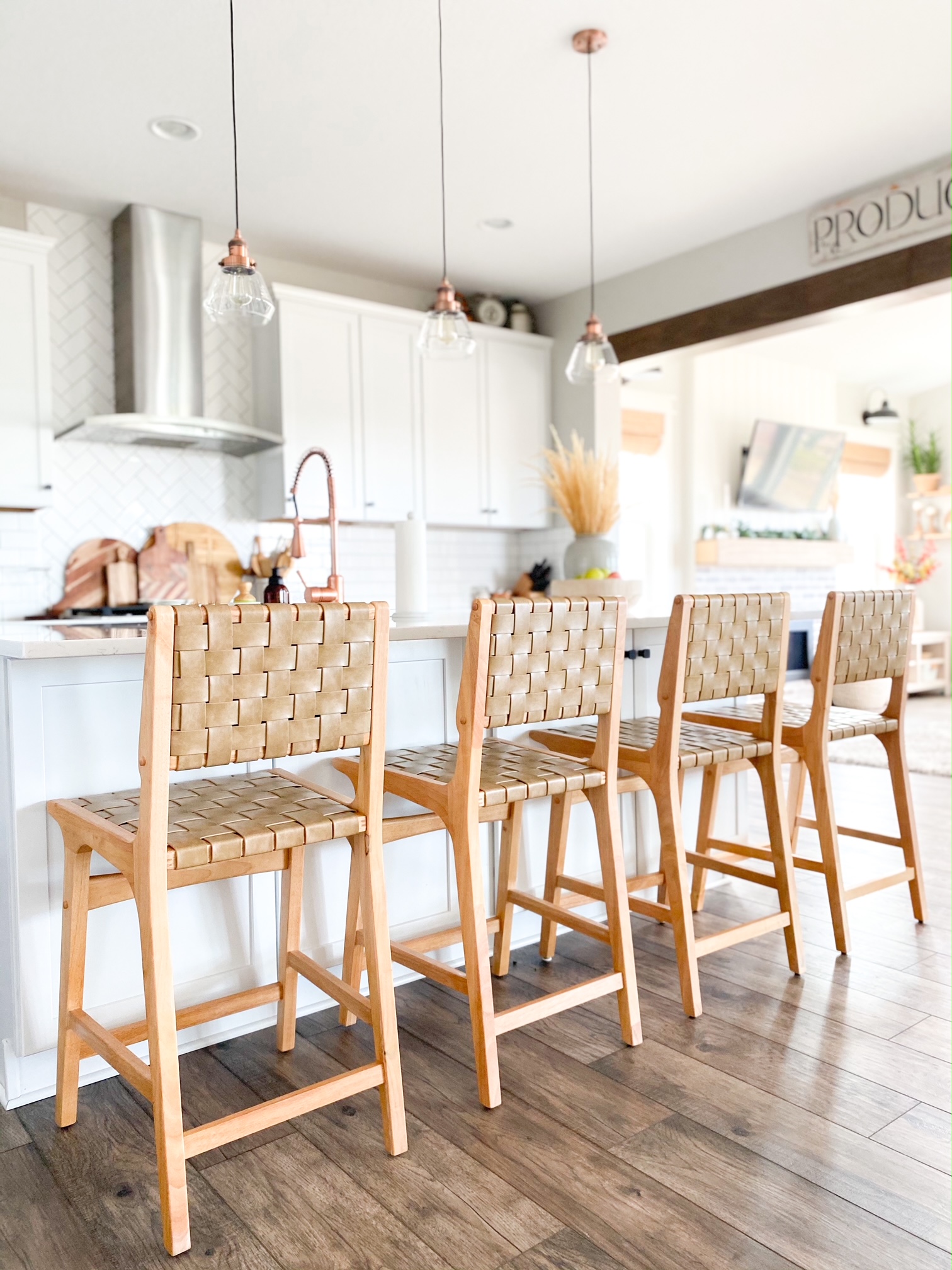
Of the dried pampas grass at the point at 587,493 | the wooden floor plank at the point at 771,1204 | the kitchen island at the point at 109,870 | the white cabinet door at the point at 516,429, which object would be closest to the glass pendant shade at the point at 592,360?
the dried pampas grass at the point at 587,493

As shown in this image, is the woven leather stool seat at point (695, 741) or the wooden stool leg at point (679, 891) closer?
the wooden stool leg at point (679, 891)

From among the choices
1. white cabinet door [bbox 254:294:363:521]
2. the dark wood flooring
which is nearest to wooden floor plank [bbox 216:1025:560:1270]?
the dark wood flooring

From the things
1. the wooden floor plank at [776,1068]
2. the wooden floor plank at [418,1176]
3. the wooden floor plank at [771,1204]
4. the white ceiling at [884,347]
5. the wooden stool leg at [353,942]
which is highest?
the white ceiling at [884,347]

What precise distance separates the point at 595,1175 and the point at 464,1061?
0.47 meters

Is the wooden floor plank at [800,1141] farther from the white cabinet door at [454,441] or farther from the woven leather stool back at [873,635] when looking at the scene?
the white cabinet door at [454,441]

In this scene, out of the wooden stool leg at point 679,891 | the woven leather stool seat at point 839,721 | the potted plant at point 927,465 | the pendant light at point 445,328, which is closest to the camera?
the wooden stool leg at point 679,891

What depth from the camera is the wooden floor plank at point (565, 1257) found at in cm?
141

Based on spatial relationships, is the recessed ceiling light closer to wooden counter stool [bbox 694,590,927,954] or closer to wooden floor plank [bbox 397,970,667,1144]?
wooden counter stool [bbox 694,590,927,954]

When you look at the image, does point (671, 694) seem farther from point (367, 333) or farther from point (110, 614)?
point (367, 333)

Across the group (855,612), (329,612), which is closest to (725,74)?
(855,612)

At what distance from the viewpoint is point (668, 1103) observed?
184 centimetres

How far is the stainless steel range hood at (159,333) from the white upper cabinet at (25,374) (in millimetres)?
201

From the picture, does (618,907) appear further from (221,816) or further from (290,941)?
(221,816)

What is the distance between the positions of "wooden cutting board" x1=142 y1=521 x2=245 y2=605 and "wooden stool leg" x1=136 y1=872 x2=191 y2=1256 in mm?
3033
